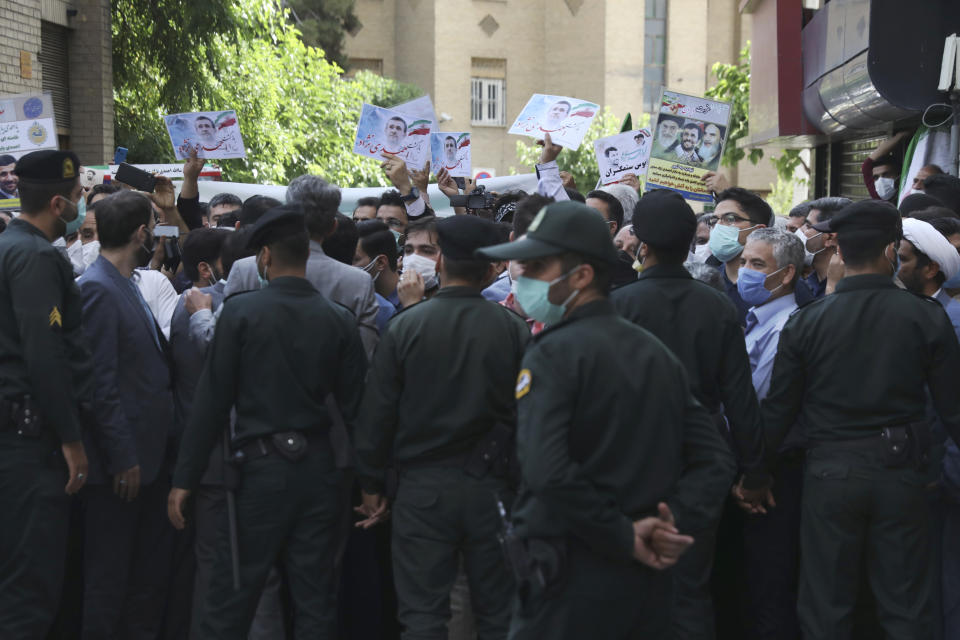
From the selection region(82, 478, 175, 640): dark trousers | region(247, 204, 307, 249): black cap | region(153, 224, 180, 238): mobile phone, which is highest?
region(247, 204, 307, 249): black cap

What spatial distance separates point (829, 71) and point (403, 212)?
6.92 meters

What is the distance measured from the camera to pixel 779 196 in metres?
29.9

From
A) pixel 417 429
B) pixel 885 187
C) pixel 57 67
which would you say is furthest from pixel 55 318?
pixel 57 67

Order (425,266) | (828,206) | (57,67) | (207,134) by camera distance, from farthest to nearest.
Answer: (57,67) → (207,134) → (828,206) → (425,266)

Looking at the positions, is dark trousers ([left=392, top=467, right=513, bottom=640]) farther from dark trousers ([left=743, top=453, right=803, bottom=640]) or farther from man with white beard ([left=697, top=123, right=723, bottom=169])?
man with white beard ([left=697, top=123, right=723, bottom=169])

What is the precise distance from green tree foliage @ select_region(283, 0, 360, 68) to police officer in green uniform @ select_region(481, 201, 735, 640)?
135 ft

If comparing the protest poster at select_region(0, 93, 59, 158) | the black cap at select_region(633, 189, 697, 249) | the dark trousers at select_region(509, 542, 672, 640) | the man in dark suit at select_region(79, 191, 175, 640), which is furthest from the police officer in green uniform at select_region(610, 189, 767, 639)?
the protest poster at select_region(0, 93, 59, 158)

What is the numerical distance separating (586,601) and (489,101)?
1781 inches

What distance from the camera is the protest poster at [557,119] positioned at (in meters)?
9.07

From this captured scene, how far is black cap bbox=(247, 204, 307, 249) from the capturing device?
15.4ft

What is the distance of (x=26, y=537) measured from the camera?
4766 mm

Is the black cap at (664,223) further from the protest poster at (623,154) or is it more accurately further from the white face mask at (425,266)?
the protest poster at (623,154)

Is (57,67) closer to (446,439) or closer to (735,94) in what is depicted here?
(735,94)

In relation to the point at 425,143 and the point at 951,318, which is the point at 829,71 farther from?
the point at 951,318
